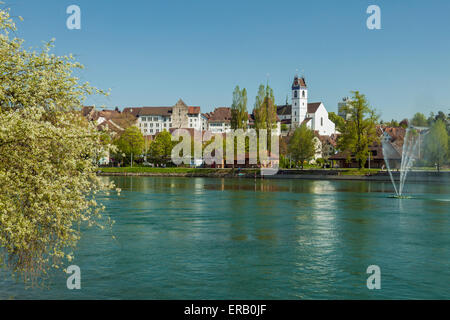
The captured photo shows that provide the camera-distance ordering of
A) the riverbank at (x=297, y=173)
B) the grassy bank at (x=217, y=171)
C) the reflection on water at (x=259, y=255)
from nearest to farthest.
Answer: the reflection on water at (x=259, y=255) < the riverbank at (x=297, y=173) < the grassy bank at (x=217, y=171)

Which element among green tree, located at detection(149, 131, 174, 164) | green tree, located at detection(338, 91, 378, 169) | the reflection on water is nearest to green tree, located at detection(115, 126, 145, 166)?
green tree, located at detection(149, 131, 174, 164)

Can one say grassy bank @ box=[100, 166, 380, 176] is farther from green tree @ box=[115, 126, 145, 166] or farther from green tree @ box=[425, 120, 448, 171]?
green tree @ box=[115, 126, 145, 166]

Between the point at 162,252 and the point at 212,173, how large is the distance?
327 ft

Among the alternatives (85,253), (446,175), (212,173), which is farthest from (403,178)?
(85,253)

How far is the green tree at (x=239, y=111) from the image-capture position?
124625mm

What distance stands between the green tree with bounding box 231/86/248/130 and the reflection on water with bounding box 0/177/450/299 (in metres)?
79.5

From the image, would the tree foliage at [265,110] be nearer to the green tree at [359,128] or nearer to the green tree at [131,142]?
the green tree at [359,128]

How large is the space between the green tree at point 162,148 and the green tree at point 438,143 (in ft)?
246

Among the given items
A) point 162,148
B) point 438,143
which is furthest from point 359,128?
point 162,148

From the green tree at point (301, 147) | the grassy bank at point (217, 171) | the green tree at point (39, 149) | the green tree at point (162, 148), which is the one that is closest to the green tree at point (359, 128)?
the grassy bank at point (217, 171)

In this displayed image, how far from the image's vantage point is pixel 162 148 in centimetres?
15212

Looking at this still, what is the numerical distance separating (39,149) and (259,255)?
16013 mm

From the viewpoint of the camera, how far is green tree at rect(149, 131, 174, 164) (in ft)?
499

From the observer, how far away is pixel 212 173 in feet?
416
